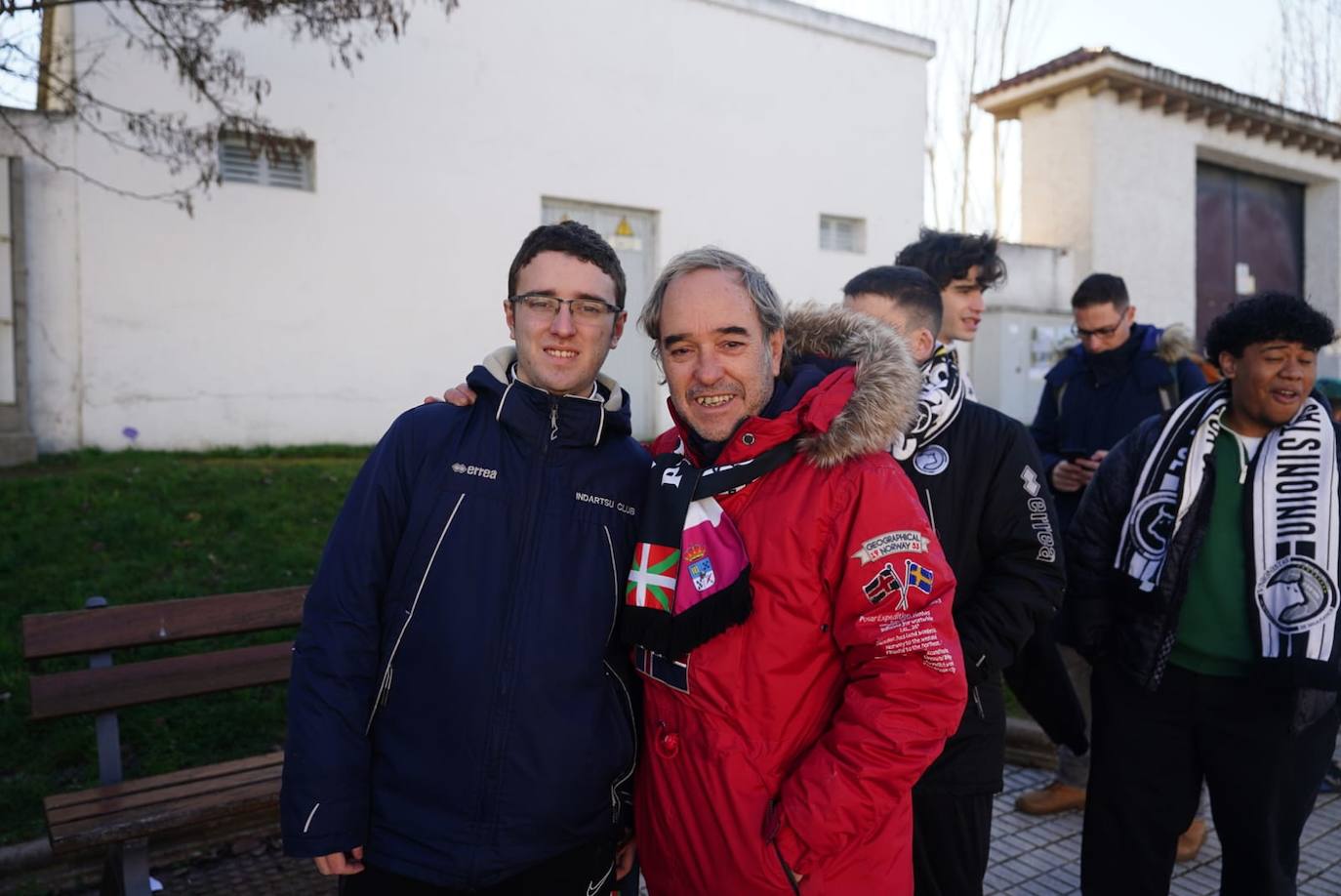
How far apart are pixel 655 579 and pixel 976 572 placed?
3.31ft

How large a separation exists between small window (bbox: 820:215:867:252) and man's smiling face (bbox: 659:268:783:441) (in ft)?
34.1

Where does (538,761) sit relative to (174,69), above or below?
below

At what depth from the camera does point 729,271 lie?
6.88 feet

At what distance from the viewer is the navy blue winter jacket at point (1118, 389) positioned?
14.3ft

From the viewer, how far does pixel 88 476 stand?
684cm

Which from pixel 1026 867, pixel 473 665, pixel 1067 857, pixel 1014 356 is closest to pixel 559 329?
pixel 473 665

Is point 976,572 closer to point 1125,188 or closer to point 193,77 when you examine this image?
point 193,77

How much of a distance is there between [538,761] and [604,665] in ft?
0.75

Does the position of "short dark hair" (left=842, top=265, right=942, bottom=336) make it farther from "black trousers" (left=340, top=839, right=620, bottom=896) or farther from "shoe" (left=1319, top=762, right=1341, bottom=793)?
"shoe" (left=1319, top=762, right=1341, bottom=793)

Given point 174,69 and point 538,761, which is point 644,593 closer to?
point 538,761

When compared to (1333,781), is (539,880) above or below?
above

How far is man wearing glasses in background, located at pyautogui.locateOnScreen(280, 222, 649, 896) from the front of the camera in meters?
1.96

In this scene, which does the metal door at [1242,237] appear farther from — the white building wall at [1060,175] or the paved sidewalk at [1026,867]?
the paved sidewalk at [1026,867]

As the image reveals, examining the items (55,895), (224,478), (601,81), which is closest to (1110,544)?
(55,895)
